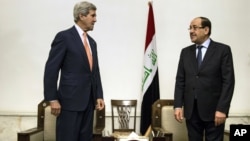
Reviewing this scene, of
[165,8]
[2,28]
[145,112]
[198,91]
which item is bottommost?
[145,112]

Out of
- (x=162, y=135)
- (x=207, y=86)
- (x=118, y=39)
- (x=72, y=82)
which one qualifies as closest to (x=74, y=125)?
(x=72, y=82)

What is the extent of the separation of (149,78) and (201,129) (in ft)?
4.60

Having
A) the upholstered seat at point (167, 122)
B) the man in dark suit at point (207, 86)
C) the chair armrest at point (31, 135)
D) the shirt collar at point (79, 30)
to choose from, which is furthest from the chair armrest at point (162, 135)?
the chair armrest at point (31, 135)

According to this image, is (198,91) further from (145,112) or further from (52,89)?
(145,112)

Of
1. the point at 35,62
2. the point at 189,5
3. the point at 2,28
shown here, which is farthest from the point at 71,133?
the point at 189,5

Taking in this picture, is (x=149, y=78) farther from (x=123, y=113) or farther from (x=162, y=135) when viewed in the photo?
(x=162, y=135)

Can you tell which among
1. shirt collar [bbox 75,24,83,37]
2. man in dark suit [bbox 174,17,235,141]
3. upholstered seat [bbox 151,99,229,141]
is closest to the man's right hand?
shirt collar [bbox 75,24,83,37]

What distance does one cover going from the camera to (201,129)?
104 inches

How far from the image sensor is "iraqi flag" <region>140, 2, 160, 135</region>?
3934mm

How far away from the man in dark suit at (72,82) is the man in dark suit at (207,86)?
0.81 metres

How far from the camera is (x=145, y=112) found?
3932mm

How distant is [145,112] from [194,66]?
1.43 metres

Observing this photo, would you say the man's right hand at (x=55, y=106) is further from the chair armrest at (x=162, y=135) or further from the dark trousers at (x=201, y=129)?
the dark trousers at (x=201, y=129)

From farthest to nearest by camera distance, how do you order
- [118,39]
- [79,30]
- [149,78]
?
[118,39] < [149,78] < [79,30]
